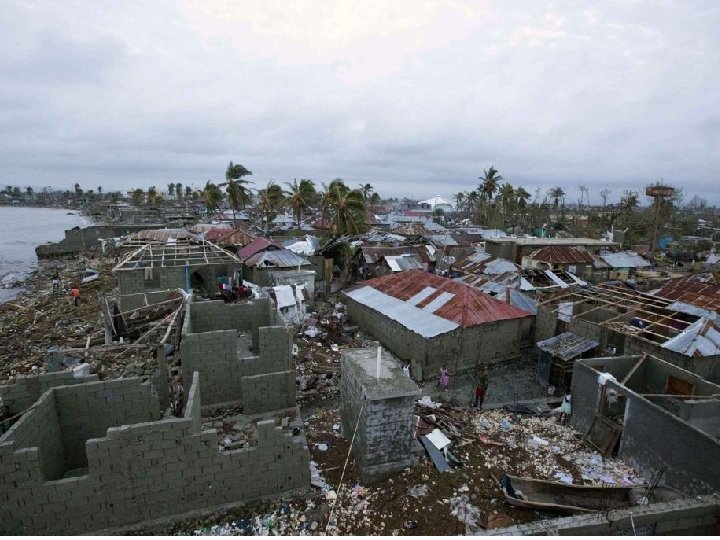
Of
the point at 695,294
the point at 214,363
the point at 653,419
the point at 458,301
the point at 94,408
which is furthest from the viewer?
the point at 695,294

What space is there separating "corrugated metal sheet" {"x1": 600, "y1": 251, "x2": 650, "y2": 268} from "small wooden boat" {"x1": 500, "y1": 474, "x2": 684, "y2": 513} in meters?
28.3

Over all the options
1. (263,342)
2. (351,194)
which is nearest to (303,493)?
(263,342)

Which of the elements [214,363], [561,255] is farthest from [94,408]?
[561,255]

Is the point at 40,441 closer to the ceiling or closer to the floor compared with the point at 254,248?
closer to the floor

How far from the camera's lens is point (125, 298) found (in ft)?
53.1

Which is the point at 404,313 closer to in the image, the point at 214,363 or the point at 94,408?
the point at 214,363

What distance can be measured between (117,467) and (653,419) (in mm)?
10982

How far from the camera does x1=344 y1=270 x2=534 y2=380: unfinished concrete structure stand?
15.5 metres

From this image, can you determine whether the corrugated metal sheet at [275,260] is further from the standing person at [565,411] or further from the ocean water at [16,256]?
the ocean water at [16,256]

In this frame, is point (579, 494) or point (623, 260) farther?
point (623, 260)

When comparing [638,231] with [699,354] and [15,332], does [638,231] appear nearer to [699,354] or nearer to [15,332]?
[699,354]

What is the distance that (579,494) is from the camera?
8.09 meters

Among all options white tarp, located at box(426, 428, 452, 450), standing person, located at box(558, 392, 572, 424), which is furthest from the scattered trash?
standing person, located at box(558, 392, 572, 424)

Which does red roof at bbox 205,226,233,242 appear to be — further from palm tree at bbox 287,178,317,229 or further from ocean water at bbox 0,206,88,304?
ocean water at bbox 0,206,88,304
